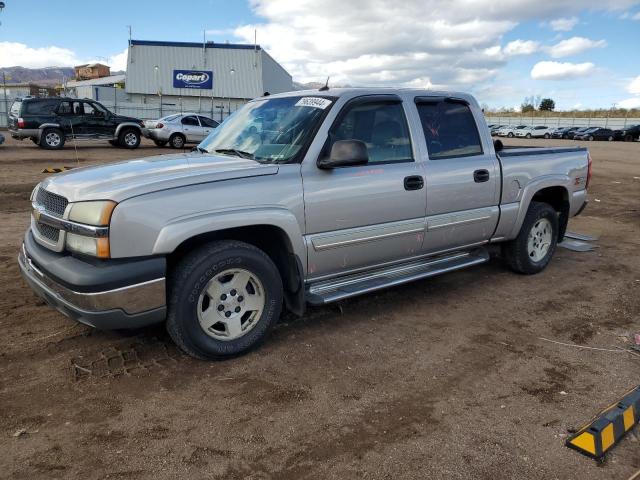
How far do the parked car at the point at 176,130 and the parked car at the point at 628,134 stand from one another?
4267 cm

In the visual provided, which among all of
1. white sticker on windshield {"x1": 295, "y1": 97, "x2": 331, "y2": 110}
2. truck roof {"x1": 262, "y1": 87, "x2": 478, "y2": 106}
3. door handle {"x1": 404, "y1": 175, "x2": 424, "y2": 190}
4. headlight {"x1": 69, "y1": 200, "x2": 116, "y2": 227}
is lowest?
headlight {"x1": 69, "y1": 200, "x2": 116, "y2": 227}

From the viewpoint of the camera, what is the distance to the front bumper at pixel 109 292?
10.1ft

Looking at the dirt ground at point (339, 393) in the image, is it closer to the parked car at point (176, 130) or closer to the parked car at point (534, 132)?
the parked car at point (176, 130)

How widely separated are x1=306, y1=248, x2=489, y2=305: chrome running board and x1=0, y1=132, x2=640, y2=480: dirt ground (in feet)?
1.19

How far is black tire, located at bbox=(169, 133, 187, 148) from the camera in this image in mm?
21094

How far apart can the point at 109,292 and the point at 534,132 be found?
2388 inches

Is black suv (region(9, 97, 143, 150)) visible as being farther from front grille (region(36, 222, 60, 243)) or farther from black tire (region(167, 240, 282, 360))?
black tire (region(167, 240, 282, 360))

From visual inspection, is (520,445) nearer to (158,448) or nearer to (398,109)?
(158,448)

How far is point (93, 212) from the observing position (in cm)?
312

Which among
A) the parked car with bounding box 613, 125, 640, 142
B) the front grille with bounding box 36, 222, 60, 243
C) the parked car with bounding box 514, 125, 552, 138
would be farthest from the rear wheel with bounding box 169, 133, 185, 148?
the parked car with bounding box 514, 125, 552, 138

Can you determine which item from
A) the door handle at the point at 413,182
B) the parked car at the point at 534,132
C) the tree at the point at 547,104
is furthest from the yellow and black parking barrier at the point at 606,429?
the tree at the point at 547,104

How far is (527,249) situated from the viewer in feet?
18.7

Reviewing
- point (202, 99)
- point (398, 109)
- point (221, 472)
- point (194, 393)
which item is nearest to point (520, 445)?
point (221, 472)

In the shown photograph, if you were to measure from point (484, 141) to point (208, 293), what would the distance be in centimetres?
315
